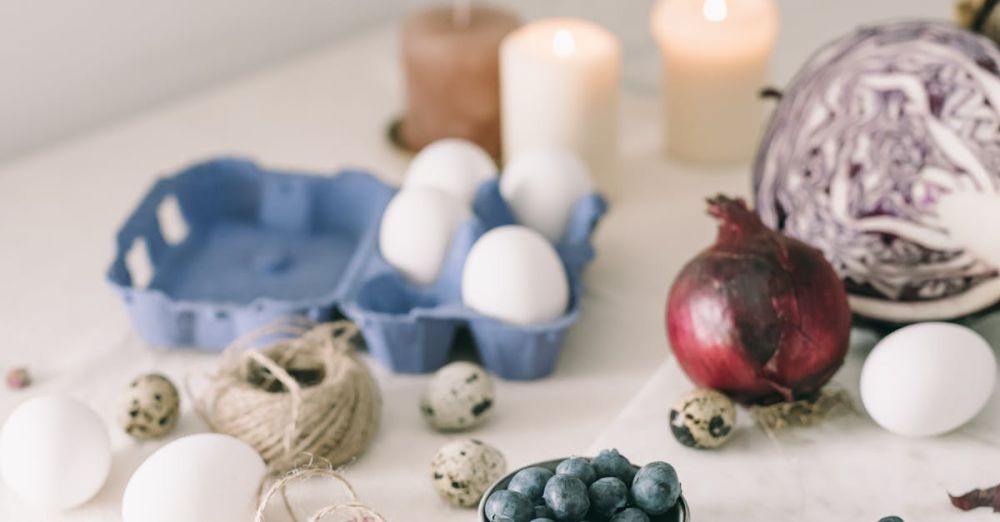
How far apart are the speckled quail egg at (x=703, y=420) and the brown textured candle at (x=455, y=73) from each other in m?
0.45

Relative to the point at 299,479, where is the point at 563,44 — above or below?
above

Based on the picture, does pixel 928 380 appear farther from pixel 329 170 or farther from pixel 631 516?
pixel 329 170

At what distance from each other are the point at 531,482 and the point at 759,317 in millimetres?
204

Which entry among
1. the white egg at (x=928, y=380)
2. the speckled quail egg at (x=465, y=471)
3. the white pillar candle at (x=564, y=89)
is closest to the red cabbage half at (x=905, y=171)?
the white egg at (x=928, y=380)

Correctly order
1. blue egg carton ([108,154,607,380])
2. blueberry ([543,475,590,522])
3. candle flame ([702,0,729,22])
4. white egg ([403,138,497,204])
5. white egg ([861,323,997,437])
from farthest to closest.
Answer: candle flame ([702,0,729,22])
white egg ([403,138,497,204])
blue egg carton ([108,154,607,380])
white egg ([861,323,997,437])
blueberry ([543,475,590,522])

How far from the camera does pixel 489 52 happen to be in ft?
3.74

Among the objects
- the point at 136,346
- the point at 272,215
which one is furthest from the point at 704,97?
the point at 136,346

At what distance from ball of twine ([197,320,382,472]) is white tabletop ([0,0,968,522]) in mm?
30

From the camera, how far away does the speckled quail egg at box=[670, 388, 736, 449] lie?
79 cm

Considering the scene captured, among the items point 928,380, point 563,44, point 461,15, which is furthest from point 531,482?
point 461,15

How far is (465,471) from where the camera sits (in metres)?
0.75

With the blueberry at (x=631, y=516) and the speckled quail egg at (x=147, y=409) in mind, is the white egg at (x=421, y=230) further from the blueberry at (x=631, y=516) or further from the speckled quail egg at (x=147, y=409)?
the blueberry at (x=631, y=516)

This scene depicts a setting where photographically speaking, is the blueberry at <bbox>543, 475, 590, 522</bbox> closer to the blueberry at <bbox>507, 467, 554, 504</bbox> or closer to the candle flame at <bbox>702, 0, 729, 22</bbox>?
the blueberry at <bbox>507, 467, 554, 504</bbox>

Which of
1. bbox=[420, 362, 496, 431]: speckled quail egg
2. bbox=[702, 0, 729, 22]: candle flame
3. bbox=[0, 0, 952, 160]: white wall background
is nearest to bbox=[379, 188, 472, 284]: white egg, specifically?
bbox=[420, 362, 496, 431]: speckled quail egg
